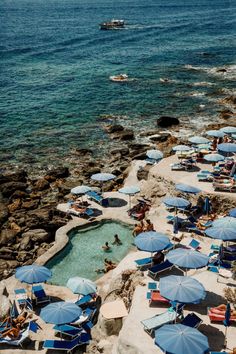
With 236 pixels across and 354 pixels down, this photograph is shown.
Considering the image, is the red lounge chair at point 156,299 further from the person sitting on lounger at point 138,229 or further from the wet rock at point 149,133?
the wet rock at point 149,133

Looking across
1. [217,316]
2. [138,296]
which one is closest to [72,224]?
[138,296]

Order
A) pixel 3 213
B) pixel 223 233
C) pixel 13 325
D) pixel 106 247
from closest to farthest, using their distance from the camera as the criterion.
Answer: pixel 13 325 → pixel 223 233 → pixel 106 247 → pixel 3 213

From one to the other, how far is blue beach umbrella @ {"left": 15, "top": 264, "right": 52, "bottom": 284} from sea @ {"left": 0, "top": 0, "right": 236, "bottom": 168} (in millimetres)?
20034

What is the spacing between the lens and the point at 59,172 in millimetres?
38750

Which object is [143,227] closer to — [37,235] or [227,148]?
[37,235]

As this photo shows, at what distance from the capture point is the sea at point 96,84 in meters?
48.2

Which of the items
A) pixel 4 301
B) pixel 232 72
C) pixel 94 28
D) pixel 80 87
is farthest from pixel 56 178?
pixel 94 28

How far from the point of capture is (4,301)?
21.7 m

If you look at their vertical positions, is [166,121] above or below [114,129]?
above

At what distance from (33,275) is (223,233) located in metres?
9.76

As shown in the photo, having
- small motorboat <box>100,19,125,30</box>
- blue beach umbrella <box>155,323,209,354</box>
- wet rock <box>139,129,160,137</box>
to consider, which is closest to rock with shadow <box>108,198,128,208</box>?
wet rock <box>139,129,160,137</box>

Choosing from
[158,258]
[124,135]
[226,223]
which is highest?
[226,223]

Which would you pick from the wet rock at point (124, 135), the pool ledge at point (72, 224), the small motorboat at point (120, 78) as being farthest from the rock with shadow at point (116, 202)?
the small motorboat at point (120, 78)

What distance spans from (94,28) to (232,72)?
63.6 m
